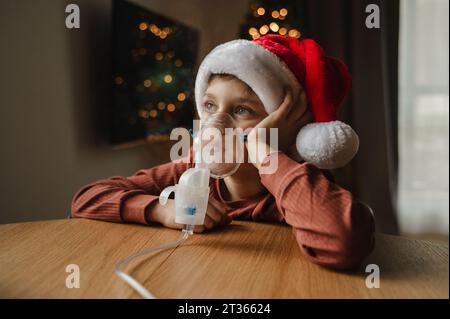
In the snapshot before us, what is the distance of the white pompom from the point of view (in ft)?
2.74

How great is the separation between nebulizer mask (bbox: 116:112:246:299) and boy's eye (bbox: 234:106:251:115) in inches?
1.3

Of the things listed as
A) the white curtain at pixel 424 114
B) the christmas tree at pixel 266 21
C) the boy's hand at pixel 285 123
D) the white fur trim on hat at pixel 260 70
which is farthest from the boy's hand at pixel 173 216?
the white curtain at pixel 424 114

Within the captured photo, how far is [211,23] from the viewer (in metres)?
2.78

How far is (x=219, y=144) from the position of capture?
0.82 meters

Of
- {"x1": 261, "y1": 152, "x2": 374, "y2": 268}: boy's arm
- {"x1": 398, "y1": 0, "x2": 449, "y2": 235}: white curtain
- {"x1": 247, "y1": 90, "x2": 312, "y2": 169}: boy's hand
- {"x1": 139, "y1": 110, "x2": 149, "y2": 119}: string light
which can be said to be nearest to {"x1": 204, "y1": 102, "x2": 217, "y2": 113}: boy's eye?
{"x1": 247, "y1": 90, "x2": 312, "y2": 169}: boy's hand

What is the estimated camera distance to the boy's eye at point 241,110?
0.90m

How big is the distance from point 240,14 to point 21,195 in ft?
6.54

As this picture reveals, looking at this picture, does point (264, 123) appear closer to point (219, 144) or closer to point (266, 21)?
point (219, 144)

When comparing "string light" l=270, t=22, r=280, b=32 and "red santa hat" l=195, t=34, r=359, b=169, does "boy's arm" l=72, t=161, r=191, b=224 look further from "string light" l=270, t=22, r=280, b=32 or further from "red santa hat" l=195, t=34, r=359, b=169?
"string light" l=270, t=22, r=280, b=32

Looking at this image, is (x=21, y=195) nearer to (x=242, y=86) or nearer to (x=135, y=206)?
(x=135, y=206)

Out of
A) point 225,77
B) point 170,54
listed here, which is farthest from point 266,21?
point 225,77
